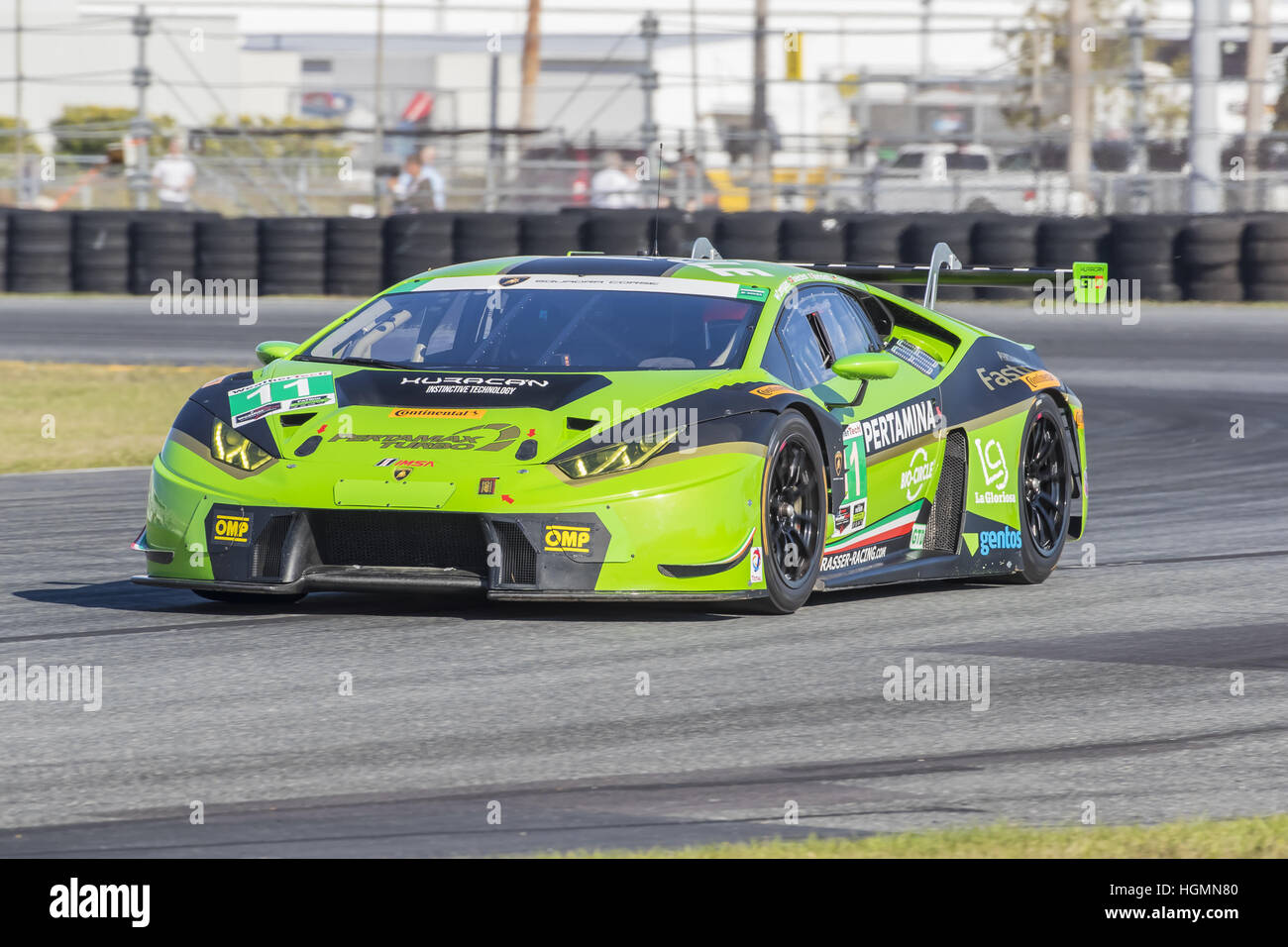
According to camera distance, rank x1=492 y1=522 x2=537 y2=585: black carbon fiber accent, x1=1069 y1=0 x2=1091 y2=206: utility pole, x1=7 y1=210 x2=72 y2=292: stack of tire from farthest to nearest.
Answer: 1. x1=1069 y1=0 x2=1091 y2=206: utility pole
2. x1=7 y1=210 x2=72 y2=292: stack of tire
3. x1=492 y1=522 x2=537 y2=585: black carbon fiber accent

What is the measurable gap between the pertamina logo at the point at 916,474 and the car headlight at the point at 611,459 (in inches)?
56.6

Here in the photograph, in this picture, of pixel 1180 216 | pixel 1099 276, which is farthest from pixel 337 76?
pixel 1099 276

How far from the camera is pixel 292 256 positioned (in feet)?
84.1

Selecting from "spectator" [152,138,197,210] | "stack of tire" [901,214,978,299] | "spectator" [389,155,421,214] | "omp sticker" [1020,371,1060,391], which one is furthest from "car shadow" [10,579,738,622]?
"spectator" [152,138,197,210]

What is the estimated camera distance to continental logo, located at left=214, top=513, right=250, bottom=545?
7281 millimetres

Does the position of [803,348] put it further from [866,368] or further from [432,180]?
[432,180]

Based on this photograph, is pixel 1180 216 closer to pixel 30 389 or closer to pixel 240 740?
pixel 30 389

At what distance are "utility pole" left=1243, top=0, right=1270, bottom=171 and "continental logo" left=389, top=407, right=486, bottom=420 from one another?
21995 millimetres

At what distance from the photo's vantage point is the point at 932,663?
22.2 ft

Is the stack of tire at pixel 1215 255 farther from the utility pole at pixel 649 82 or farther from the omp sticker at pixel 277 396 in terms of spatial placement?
the omp sticker at pixel 277 396

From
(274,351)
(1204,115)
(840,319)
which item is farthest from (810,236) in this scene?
(274,351)

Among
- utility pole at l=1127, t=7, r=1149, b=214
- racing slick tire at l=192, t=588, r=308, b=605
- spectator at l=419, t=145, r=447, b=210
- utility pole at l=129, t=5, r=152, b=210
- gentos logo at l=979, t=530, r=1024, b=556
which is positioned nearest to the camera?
racing slick tire at l=192, t=588, r=308, b=605

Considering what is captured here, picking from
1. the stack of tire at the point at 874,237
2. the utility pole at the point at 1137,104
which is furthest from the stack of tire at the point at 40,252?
the utility pole at the point at 1137,104

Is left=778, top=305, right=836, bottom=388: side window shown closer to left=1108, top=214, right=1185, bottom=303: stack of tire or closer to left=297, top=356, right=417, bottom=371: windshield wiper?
left=297, top=356, right=417, bottom=371: windshield wiper
